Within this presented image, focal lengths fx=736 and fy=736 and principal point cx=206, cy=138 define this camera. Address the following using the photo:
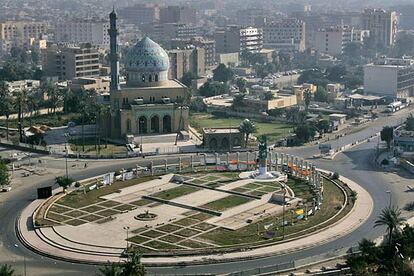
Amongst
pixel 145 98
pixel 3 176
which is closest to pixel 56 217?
pixel 3 176

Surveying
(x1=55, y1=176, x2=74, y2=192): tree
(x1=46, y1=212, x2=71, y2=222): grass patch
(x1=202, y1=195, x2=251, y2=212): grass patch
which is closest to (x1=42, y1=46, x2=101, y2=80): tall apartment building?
(x1=55, y1=176, x2=74, y2=192): tree

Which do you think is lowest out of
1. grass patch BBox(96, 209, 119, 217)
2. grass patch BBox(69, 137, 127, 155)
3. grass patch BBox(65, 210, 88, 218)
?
grass patch BBox(65, 210, 88, 218)

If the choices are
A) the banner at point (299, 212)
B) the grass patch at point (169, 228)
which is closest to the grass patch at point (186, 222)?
the grass patch at point (169, 228)

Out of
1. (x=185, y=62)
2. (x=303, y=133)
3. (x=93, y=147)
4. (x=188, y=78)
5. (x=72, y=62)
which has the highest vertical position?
(x=72, y=62)

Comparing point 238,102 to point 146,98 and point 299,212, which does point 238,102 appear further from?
point 299,212

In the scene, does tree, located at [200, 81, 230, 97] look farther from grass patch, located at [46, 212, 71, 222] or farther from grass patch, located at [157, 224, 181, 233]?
grass patch, located at [157, 224, 181, 233]

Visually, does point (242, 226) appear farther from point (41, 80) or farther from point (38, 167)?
point (41, 80)
